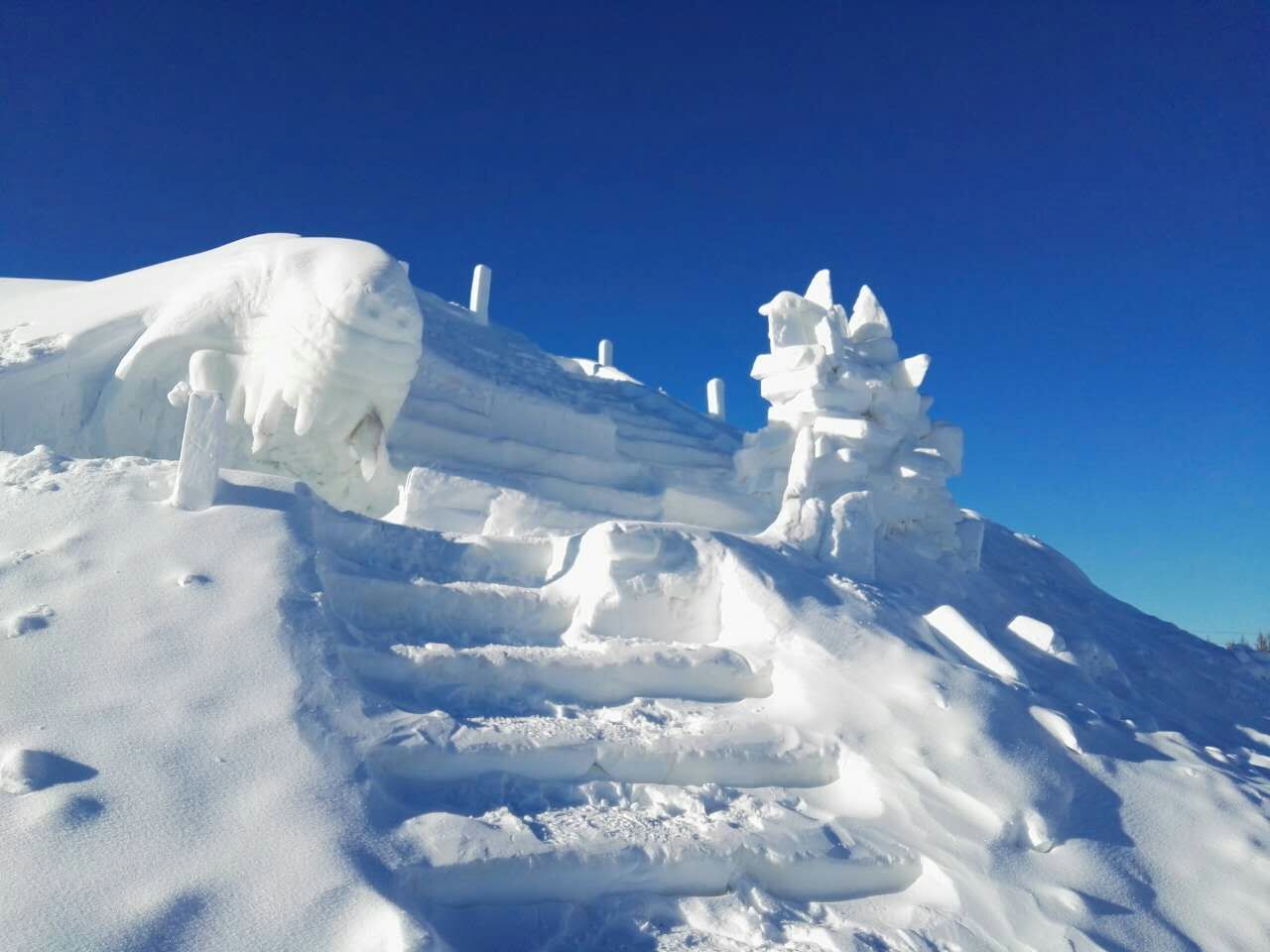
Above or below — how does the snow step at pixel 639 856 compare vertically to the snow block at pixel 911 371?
below

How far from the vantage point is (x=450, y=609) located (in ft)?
15.7

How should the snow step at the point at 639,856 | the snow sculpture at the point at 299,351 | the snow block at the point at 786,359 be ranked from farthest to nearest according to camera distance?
the snow block at the point at 786,359
the snow sculpture at the point at 299,351
the snow step at the point at 639,856

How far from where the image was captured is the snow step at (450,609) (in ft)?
15.0

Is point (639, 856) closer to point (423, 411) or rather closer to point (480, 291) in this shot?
point (423, 411)

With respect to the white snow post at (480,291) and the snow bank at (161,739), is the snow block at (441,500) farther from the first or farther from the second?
the white snow post at (480,291)

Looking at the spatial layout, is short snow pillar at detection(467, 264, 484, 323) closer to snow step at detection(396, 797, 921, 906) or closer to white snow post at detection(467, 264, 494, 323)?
white snow post at detection(467, 264, 494, 323)

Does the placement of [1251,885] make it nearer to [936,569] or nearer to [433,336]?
[936,569]

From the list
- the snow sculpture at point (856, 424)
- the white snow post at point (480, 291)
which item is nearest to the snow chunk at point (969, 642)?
the snow sculpture at point (856, 424)

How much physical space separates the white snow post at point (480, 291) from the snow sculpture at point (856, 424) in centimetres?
602

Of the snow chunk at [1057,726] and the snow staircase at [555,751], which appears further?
the snow chunk at [1057,726]

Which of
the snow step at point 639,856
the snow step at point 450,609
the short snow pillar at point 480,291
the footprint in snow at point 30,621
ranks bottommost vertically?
the snow step at point 639,856

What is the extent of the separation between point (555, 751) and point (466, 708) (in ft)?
1.75

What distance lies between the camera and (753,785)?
4016 mm

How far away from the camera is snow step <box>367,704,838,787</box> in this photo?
3543 millimetres
